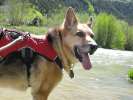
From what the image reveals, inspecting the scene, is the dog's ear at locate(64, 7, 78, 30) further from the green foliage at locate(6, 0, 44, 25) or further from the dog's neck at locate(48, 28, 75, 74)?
the green foliage at locate(6, 0, 44, 25)

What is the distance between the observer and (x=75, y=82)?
719 inches

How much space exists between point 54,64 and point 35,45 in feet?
1.51

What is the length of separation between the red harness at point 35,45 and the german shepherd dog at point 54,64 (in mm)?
92

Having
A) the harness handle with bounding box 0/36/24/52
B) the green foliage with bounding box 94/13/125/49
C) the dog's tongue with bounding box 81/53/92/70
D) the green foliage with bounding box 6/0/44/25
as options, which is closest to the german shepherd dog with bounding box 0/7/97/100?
the dog's tongue with bounding box 81/53/92/70

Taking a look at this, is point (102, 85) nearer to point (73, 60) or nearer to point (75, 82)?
point (75, 82)

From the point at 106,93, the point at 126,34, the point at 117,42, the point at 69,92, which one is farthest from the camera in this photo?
the point at 126,34

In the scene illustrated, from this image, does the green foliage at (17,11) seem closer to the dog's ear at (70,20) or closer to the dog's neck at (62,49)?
the dog's neck at (62,49)

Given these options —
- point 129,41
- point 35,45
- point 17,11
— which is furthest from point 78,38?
point 129,41

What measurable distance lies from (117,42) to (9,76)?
80853mm

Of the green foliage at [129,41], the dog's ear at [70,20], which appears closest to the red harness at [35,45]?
the dog's ear at [70,20]

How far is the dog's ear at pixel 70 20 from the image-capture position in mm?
6870

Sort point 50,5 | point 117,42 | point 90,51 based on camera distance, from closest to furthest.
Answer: point 90,51, point 117,42, point 50,5

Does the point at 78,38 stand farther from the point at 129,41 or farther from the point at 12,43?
the point at 129,41

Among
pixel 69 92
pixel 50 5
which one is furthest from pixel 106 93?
pixel 50 5
